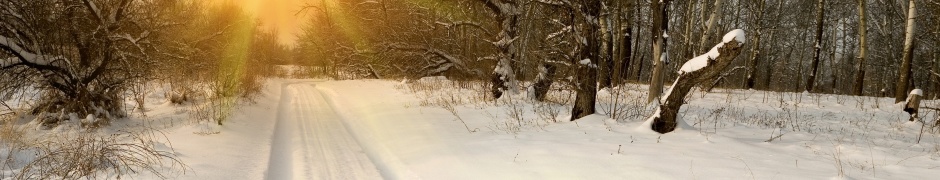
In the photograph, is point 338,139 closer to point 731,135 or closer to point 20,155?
point 20,155

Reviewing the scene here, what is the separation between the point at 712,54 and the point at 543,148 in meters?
2.18

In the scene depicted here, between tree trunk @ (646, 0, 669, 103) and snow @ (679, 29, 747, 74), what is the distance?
13.3 feet

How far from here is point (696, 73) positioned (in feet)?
17.6

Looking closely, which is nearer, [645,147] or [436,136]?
[645,147]

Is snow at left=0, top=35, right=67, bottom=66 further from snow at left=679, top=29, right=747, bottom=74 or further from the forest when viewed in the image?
snow at left=679, top=29, right=747, bottom=74

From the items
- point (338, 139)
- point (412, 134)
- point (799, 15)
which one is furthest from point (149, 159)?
point (799, 15)

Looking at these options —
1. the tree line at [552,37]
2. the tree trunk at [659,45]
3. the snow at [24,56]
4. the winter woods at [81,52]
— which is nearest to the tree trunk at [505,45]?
the tree line at [552,37]

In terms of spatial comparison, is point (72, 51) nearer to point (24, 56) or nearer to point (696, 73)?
point (24, 56)

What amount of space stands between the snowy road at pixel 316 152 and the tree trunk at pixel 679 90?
141 inches

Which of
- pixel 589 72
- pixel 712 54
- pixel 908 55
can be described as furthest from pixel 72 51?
pixel 908 55

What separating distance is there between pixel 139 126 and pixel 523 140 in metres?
7.56

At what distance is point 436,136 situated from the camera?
7.05m

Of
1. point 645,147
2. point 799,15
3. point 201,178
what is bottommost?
point 201,178

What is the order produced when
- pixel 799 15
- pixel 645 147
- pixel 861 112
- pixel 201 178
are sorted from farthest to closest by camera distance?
pixel 799 15 < pixel 861 112 < pixel 645 147 < pixel 201 178
